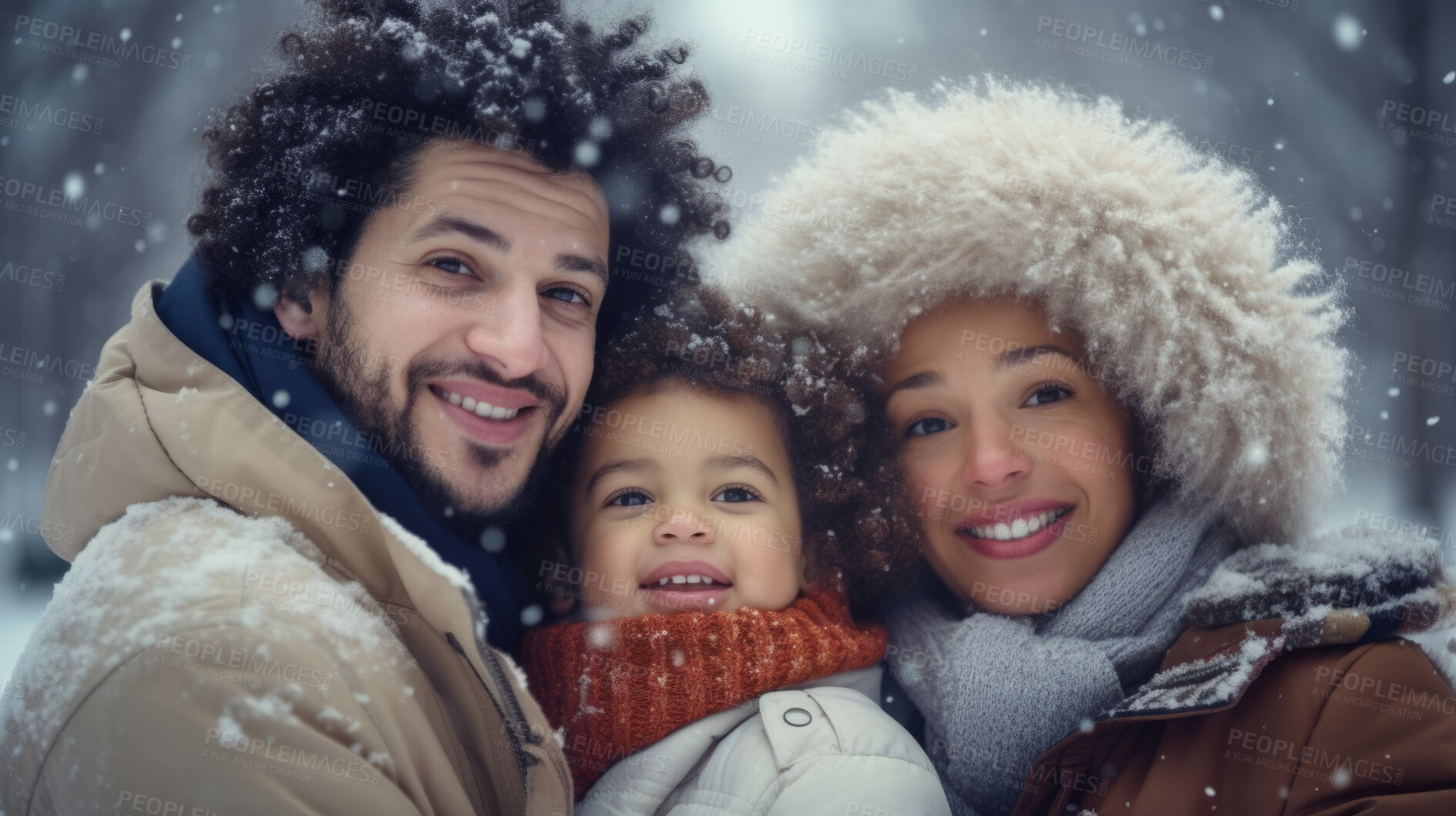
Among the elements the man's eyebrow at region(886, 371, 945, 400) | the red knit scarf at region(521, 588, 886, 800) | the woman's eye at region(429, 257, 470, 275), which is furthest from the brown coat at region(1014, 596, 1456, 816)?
the woman's eye at region(429, 257, 470, 275)

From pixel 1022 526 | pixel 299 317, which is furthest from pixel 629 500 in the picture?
pixel 1022 526

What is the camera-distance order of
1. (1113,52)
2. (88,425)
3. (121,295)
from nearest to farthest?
(88,425), (121,295), (1113,52)

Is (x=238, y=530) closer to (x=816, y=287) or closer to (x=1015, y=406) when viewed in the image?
(x=816, y=287)

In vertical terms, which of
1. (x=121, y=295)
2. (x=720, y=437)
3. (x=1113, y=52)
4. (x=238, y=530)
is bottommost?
(x=121, y=295)

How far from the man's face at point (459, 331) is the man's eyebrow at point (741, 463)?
0.44 metres

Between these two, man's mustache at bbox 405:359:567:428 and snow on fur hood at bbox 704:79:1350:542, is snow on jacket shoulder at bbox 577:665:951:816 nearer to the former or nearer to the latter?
man's mustache at bbox 405:359:567:428

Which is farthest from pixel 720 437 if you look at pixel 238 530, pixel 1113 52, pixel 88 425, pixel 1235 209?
pixel 1113 52

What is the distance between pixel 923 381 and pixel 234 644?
1833 mm

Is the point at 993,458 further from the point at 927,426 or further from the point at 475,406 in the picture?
the point at 475,406

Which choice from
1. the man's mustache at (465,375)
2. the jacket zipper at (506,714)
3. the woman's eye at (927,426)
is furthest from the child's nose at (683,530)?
the woman's eye at (927,426)

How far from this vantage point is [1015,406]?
7.66ft

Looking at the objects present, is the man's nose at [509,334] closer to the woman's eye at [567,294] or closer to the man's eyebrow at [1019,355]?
the woman's eye at [567,294]

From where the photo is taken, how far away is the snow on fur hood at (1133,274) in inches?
86.7

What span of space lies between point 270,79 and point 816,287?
176 cm
